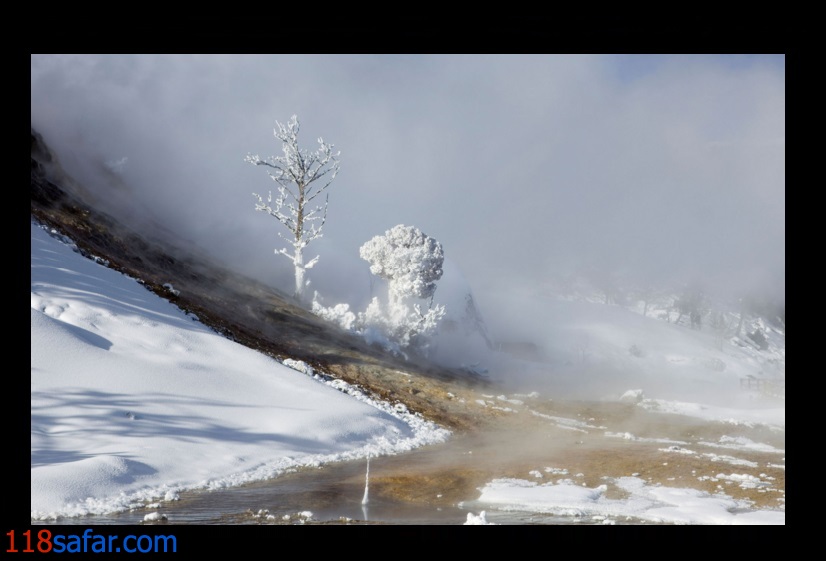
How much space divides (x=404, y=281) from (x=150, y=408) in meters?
20.8

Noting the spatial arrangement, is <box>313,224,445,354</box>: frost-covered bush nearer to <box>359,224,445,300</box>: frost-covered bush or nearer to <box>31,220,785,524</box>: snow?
<box>359,224,445,300</box>: frost-covered bush

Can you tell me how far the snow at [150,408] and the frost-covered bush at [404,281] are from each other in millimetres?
12141

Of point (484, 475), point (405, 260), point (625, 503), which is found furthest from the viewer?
point (405, 260)

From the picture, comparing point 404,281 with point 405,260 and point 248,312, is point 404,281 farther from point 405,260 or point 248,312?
point 248,312

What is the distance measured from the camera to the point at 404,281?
3316 cm

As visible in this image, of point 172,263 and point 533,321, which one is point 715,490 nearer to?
point 172,263

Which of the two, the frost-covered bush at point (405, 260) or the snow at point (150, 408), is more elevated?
the frost-covered bush at point (405, 260)

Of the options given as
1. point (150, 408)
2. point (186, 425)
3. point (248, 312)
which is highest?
point (248, 312)

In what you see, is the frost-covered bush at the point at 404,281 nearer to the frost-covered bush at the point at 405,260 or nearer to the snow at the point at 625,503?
the frost-covered bush at the point at 405,260

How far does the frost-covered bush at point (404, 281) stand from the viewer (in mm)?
31998

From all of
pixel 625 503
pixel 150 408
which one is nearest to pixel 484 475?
Result: pixel 625 503

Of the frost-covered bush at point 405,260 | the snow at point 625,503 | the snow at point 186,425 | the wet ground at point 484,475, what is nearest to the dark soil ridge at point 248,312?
the snow at point 186,425

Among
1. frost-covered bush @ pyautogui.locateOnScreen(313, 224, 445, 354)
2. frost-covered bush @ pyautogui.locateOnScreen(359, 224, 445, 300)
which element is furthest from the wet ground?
frost-covered bush @ pyautogui.locateOnScreen(359, 224, 445, 300)
